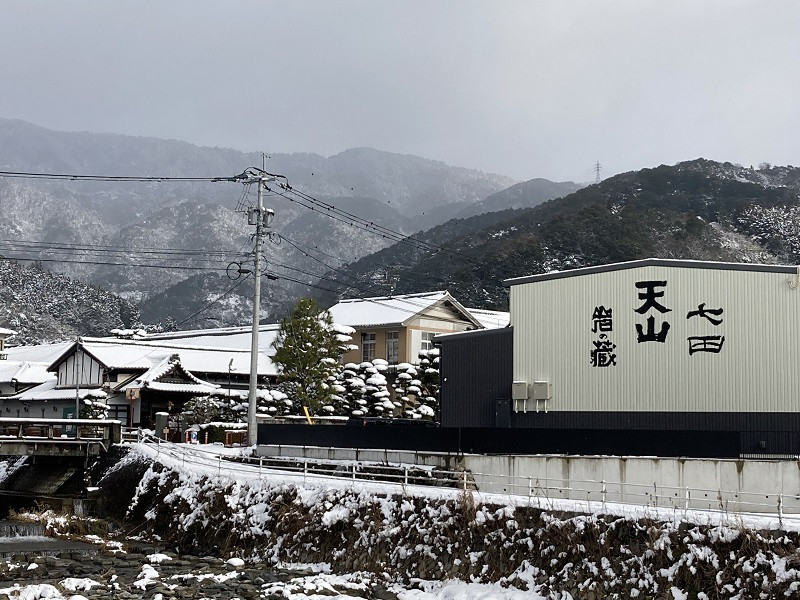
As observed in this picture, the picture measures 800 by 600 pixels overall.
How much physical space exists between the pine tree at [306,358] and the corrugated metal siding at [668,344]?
14.7m

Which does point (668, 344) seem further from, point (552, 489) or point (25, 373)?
point (25, 373)

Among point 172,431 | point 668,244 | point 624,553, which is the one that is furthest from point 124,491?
point 668,244

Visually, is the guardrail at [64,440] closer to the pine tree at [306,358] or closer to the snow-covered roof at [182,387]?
the snow-covered roof at [182,387]

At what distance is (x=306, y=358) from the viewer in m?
47.8

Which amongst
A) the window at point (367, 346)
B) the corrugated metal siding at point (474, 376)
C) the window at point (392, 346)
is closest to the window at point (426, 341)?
the window at point (392, 346)

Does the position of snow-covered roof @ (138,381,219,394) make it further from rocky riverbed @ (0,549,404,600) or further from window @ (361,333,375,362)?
rocky riverbed @ (0,549,404,600)

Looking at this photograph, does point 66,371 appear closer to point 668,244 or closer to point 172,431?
point 172,431

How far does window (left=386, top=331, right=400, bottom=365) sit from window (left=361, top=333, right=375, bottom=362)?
42.0 inches

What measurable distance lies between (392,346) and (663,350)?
29242mm

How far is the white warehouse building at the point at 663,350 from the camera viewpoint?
3042 centimetres

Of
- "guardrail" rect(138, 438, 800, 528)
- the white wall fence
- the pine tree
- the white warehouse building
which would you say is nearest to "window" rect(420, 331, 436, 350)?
the pine tree

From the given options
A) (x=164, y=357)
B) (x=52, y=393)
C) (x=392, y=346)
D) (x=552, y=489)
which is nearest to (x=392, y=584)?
(x=552, y=489)

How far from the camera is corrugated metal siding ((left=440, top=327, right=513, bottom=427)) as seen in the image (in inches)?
1435

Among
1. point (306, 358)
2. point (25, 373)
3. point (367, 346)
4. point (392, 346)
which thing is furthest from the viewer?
point (25, 373)
